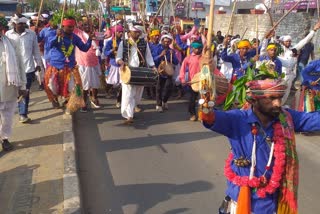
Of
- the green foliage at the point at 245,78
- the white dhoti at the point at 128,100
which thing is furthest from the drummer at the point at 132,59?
the green foliage at the point at 245,78

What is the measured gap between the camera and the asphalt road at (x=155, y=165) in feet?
16.1

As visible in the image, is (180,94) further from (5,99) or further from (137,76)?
(5,99)

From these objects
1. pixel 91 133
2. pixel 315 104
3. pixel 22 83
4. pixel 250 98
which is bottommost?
pixel 91 133

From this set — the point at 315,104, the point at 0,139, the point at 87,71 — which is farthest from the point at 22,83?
the point at 315,104

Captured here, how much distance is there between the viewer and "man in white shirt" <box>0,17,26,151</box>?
236 inches

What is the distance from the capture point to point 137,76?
783cm

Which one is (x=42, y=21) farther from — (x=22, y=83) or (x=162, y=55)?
(x=22, y=83)

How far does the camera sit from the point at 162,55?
932 centimetres

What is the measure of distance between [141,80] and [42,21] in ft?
19.5

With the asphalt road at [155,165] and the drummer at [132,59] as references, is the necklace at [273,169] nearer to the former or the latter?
the asphalt road at [155,165]

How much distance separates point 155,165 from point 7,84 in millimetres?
2474

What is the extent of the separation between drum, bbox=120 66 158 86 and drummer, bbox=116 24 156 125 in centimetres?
20

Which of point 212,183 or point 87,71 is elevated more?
point 87,71

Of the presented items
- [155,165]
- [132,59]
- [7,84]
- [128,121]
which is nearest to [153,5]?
Result: [132,59]
